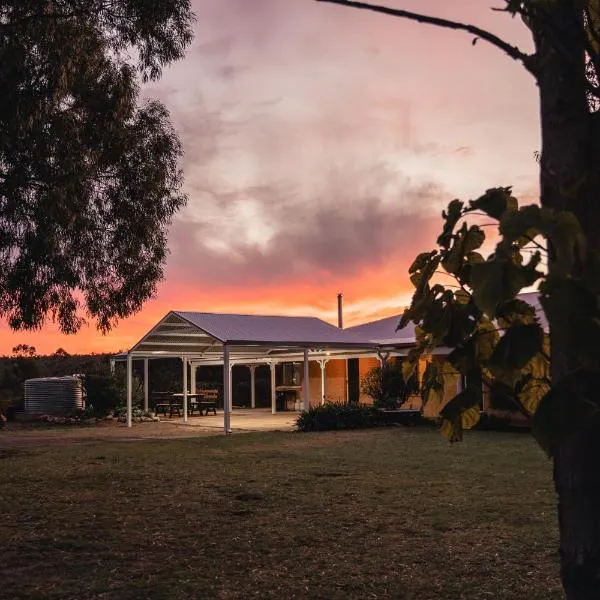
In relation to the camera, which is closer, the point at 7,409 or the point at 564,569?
the point at 564,569

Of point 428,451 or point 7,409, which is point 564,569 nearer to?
point 428,451

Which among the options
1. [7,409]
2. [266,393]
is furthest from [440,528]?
[266,393]

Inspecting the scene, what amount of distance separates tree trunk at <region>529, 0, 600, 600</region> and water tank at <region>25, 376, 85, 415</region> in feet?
94.3

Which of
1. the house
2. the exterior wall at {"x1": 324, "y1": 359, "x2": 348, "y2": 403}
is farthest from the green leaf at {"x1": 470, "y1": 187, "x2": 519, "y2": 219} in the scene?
the exterior wall at {"x1": 324, "y1": 359, "x2": 348, "y2": 403}

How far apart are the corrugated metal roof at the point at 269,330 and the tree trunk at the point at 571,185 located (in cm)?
1940

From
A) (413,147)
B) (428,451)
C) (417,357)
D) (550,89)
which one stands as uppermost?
(413,147)

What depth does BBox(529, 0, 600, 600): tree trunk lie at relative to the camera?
4.25ft

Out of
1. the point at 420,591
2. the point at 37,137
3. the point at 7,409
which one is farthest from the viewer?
the point at 7,409

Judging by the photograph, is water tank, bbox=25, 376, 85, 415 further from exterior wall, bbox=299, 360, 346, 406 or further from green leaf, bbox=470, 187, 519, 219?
green leaf, bbox=470, 187, 519, 219

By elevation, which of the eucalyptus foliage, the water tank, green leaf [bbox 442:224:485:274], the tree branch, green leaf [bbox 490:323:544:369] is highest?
the eucalyptus foliage

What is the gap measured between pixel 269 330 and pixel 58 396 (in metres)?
10.4

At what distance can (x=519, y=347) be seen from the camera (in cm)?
114

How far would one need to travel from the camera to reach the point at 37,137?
12922 mm

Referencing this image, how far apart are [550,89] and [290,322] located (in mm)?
24342
